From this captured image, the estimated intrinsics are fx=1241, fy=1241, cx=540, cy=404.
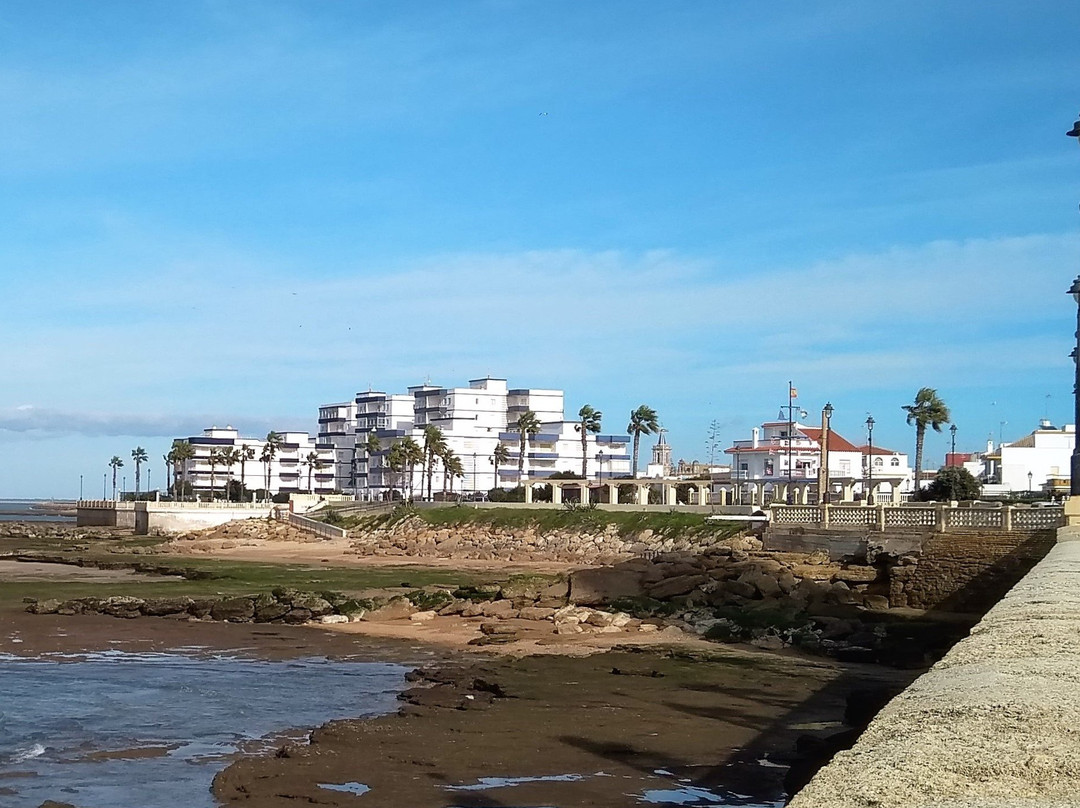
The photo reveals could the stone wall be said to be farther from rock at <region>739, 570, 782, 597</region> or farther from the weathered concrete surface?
the weathered concrete surface

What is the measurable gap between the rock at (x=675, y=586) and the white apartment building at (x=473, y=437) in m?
112

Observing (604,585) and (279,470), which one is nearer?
(604,585)

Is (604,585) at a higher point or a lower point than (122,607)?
higher

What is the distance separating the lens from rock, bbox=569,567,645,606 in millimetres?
35750

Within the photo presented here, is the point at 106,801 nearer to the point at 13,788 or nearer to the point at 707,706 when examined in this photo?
the point at 13,788

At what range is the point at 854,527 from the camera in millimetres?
40531

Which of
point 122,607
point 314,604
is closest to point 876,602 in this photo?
point 314,604

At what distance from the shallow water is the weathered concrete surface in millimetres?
8882

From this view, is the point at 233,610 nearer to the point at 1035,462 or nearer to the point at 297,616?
the point at 297,616

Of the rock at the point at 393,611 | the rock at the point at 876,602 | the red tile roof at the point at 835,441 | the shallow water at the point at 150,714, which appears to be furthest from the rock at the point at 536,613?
the red tile roof at the point at 835,441

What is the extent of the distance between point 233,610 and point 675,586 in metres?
13.3

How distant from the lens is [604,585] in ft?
120

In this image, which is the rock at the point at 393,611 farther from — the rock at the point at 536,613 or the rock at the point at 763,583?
the rock at the point at 763,583

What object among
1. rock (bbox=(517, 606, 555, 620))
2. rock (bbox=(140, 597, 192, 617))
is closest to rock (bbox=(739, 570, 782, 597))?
rock (bbox=(517, 606, 555, 620))
